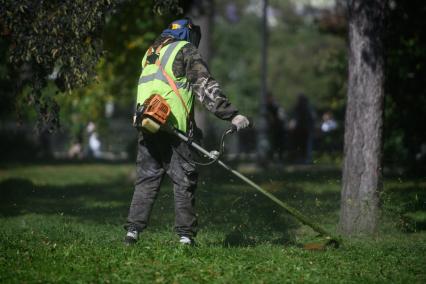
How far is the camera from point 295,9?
6116 centimetres

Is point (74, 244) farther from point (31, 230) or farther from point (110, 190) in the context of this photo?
point (110, 190)

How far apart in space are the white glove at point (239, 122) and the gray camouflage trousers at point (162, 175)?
0.50m

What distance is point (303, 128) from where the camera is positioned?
23141 millimetres

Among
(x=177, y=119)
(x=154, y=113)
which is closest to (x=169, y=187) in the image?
(x=177, y=119)

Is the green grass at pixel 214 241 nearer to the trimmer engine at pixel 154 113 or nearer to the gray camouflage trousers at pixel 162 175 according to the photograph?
the gray camouflage trousers at pixel 162 175

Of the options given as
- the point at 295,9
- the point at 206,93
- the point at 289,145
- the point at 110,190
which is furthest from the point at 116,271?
the point at 295,9

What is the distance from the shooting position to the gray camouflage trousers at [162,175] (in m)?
6.70

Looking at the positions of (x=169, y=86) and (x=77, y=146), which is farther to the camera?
Result: (x=77, y=146)

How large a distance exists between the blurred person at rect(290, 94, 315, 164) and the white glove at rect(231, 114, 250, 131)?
16.0 meters

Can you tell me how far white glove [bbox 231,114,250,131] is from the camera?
257 inches

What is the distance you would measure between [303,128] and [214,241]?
15787mm

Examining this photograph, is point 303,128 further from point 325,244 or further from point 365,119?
point 325,244

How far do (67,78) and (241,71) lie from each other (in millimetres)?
45230

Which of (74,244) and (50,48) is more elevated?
(50,48)
